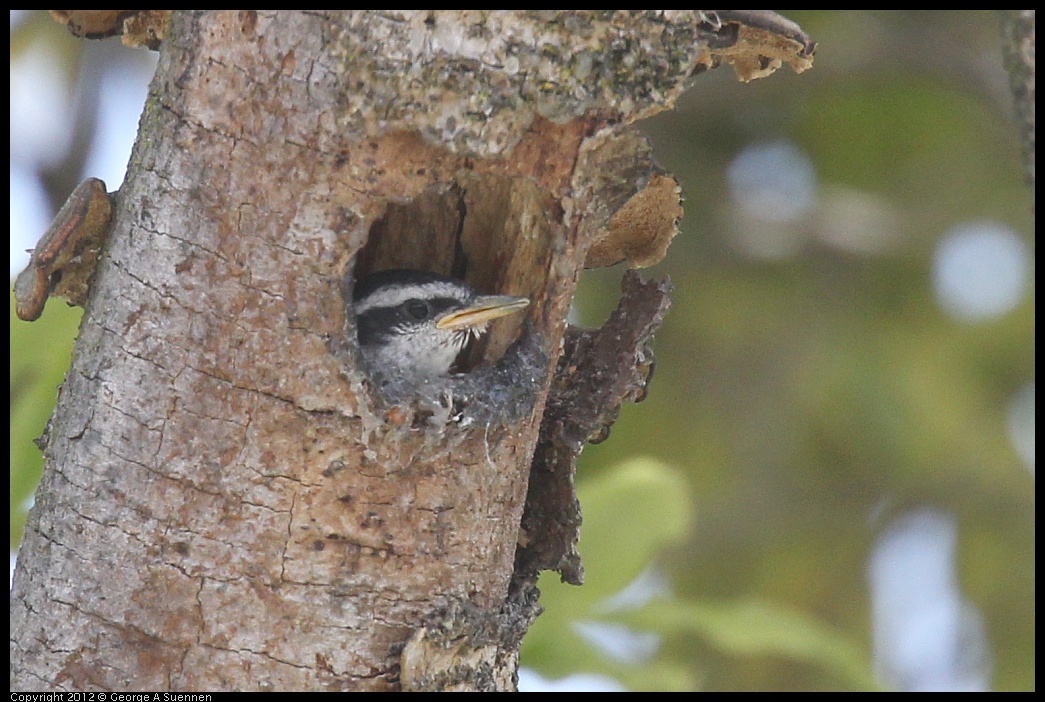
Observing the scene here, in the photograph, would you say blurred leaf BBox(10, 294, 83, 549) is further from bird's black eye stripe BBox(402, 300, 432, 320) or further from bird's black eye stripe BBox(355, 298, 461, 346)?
bird's black eye stripe BBox(402, 300, 432, 320)

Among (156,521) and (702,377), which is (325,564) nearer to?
(156,521)

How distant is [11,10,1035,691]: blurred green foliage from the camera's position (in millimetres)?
6320

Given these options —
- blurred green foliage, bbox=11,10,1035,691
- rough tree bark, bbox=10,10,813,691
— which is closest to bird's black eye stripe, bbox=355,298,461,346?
rough tree bark, bbox=10,10,813,691

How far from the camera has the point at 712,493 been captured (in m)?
6.41

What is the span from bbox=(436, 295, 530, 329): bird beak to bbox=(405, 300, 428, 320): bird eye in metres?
0.25

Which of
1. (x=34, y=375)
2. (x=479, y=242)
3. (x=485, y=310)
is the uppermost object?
(x=479, y=242)

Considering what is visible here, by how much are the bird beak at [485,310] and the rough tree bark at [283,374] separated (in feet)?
1.32

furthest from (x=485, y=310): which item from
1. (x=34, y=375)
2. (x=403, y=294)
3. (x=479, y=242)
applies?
(x=34, y=375)

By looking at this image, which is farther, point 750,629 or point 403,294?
point 750,629

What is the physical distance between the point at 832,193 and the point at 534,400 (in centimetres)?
455

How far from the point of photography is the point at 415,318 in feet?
12.0

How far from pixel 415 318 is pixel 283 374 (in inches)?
47.7

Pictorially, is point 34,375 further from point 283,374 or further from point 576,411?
point 576,411

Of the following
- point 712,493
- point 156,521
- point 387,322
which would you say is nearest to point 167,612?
point 156,521
